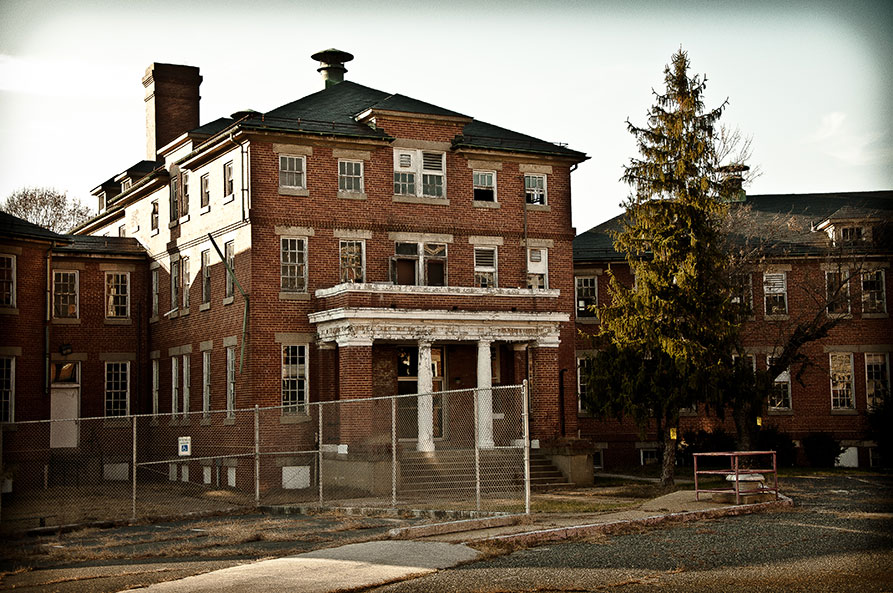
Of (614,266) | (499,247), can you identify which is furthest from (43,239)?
(614,266)

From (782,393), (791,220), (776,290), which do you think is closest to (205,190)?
(791,220)

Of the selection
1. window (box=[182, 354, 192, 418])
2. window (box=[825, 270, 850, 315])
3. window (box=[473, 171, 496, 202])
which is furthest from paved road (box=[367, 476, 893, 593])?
window (box=[182, 354, 192, 418])

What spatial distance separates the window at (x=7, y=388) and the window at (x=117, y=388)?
4.81 m

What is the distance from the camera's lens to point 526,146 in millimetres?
37594

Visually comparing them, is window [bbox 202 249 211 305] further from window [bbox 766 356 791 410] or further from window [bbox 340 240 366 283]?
window [bbox 766 356 791 410]

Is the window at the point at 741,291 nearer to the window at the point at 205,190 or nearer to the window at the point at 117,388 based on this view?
the window at the point at 205,190

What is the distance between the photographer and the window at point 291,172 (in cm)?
3397

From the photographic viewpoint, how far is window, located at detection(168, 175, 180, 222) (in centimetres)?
3916

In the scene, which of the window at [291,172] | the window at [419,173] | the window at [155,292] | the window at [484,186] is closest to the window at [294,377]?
the window at [291,172]

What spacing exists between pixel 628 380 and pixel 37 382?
63.0 ft

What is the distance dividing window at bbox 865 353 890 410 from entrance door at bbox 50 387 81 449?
3014 cm

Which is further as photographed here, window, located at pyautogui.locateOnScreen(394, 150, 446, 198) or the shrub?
the shrub

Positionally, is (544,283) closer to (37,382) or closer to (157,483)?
(157,483)

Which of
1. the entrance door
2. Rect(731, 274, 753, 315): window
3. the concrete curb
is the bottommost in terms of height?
the concrete curb
